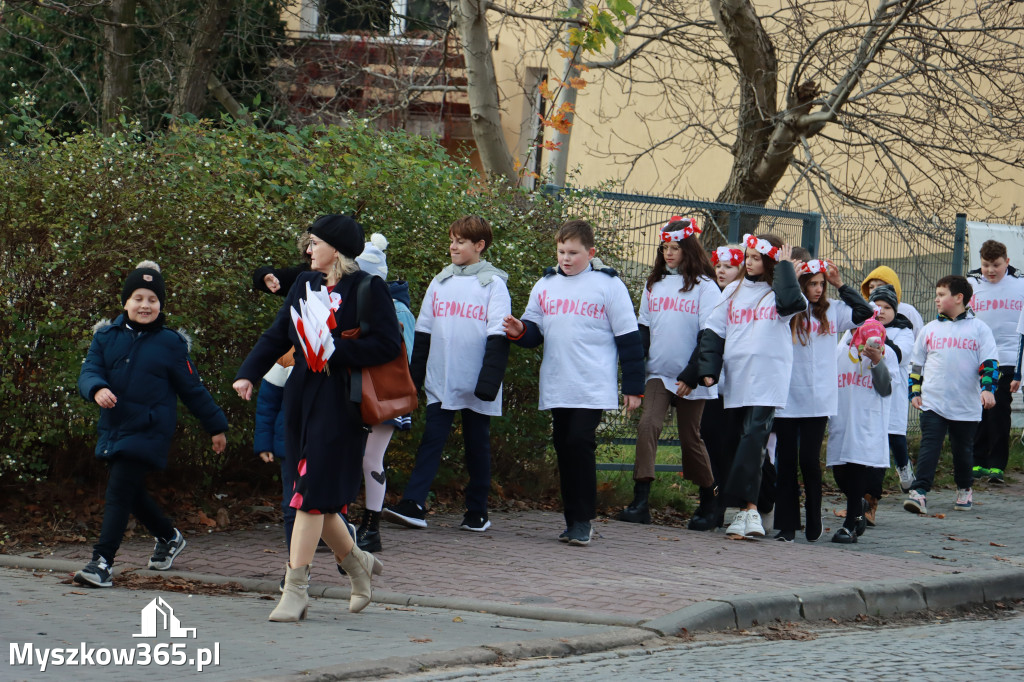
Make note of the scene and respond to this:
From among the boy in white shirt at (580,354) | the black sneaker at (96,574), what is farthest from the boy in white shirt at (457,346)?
the black sneaker at (96,574)

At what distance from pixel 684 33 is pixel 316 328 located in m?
11.3

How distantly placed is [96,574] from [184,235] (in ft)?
7.64

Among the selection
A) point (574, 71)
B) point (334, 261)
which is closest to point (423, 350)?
point (334, 261)

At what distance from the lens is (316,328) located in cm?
591

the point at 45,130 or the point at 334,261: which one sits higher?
the point at 45,130

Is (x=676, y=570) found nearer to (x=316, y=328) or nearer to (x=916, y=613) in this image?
(x=916, y=613)

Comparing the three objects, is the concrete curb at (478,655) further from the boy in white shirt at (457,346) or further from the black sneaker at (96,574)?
the boy in white shirt at (457,346)

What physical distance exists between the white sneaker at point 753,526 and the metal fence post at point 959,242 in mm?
6881

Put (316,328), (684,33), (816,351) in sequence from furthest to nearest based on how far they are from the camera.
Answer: (684,33) < (816,351) < (316,328)

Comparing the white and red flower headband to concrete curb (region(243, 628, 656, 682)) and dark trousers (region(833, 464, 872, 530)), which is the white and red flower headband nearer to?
dark trousers (region(833, 464, 872, 530))

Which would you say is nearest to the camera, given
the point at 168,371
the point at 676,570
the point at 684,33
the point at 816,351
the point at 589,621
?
the point at 589,621

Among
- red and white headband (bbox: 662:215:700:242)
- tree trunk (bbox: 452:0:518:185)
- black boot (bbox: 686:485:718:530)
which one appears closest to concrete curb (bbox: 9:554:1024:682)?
black boot (bbox: 686:485:718:530)

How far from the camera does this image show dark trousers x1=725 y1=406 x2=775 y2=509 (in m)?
8.61

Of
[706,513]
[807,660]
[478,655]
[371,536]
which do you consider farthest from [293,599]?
[706,513]
